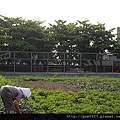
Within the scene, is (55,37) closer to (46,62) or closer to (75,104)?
(46,62)

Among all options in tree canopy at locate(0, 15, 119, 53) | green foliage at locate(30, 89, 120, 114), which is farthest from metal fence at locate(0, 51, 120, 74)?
green foliage at locate(30, 89, 120, 114)

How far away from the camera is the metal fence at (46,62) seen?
20469 millimetres

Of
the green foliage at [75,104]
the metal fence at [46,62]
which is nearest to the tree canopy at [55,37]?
the metal fence at [46,62]

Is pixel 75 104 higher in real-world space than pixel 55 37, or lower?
lower

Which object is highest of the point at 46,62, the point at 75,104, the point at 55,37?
the point at 55,37

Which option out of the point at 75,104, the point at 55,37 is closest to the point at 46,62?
the point at 55,37

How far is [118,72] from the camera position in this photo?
22188 mm

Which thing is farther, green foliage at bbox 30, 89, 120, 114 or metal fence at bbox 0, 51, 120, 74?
metal fence at bbox 0, 51, 120, 74

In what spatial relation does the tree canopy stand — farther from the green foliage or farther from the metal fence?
the green foliage

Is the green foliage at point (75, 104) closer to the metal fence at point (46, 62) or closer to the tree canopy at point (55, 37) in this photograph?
the metal fence at point (46, 62)

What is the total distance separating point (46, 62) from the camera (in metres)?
20.9

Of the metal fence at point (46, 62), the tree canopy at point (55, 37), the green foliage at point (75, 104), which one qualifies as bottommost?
the green foliage at point (75, 104)

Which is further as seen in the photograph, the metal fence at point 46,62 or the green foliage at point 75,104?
the metal fence at point 46,62

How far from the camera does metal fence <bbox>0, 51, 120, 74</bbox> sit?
2047cm
